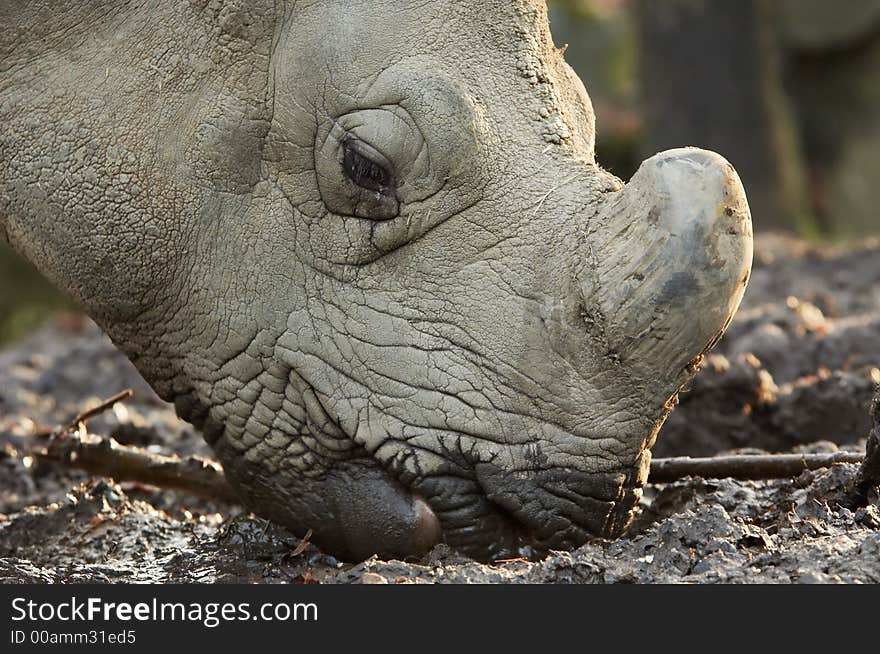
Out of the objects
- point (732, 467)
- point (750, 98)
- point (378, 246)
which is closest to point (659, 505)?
point (732, 467)

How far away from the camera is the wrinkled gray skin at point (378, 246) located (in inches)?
138

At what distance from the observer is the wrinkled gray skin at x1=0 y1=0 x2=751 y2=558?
3498 mm

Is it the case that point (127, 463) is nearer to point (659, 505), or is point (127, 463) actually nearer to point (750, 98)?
point (659, 505)

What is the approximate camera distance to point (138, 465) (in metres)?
4.67

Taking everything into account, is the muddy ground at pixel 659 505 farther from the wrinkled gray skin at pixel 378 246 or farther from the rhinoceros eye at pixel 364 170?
the rhinoceros eye at pixel 364 170

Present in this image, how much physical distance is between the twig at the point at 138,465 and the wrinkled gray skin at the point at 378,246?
0.67 metres

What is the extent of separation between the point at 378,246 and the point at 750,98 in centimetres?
873

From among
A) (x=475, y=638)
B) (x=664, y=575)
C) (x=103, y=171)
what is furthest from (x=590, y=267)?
(x=103, y=171)

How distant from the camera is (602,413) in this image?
3514mm

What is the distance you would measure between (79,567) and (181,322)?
84cm

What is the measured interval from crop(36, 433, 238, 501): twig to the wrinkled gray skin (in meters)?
0.67

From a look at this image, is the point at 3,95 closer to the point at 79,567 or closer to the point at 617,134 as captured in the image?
the point at 79,567

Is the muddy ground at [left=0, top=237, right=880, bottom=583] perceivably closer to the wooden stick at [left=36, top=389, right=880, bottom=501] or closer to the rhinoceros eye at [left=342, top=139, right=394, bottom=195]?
the wooden stick at [left=36, top=389, right=880, bottom=501]

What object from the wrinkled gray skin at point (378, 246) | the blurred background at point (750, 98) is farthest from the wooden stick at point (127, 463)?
the blurred background at point (750, 98)
